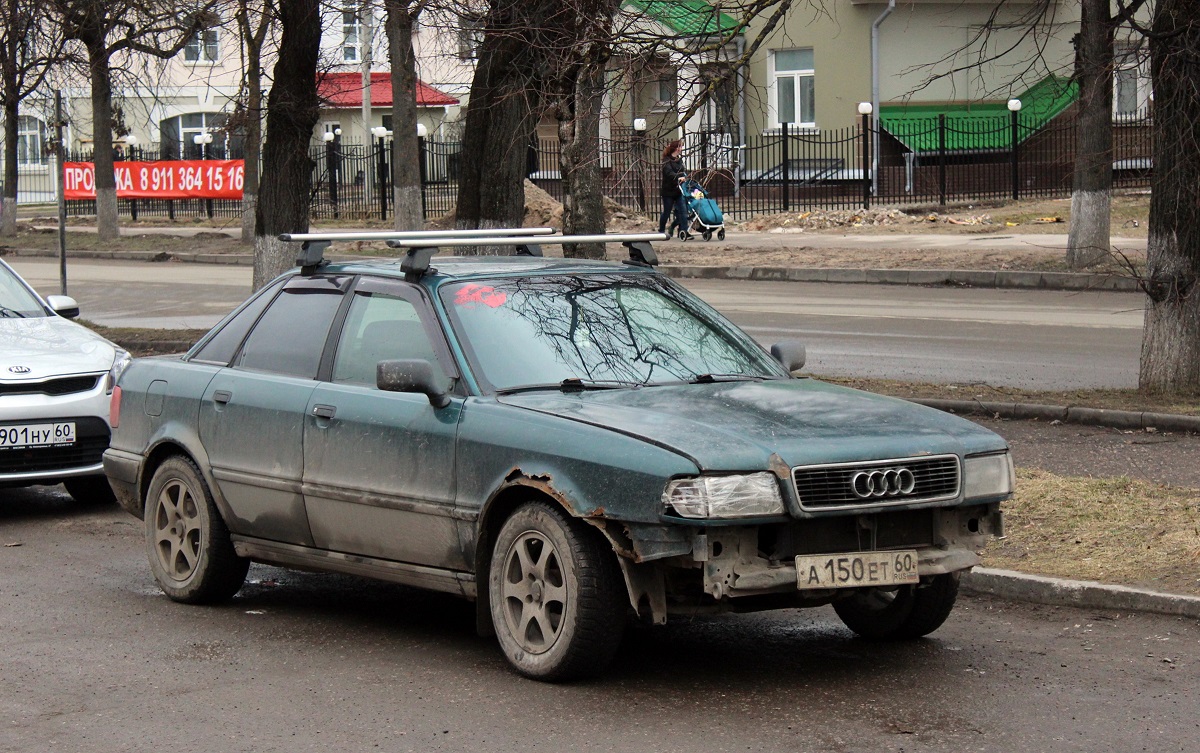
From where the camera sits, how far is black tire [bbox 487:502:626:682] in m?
5.44

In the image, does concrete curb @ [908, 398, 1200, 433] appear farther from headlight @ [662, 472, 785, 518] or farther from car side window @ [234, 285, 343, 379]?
headlight @ [662, 472, 785, 518]

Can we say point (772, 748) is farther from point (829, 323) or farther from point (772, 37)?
point (772, 37)

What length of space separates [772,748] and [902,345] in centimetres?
1183

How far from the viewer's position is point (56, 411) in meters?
9.16

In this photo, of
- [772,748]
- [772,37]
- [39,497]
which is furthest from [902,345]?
[772,37]

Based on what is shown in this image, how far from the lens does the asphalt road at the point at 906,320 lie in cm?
1445

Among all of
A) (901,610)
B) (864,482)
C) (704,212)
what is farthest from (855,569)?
(704,212)

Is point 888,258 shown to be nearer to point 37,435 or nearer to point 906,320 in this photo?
point 906,320

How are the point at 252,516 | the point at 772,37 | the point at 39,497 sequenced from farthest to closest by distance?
the point at 772,37 → the point at 39,497 → the point at 252,516

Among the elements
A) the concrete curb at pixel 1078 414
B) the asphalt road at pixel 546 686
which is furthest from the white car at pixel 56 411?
the concrete curb at pixel 1078 414

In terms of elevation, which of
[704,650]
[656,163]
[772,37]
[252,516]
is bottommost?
[704,650]

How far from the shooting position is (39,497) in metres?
10.1

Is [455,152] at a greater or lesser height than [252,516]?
greater

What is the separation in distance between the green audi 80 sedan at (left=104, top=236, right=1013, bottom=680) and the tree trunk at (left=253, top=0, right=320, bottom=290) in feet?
28.2
